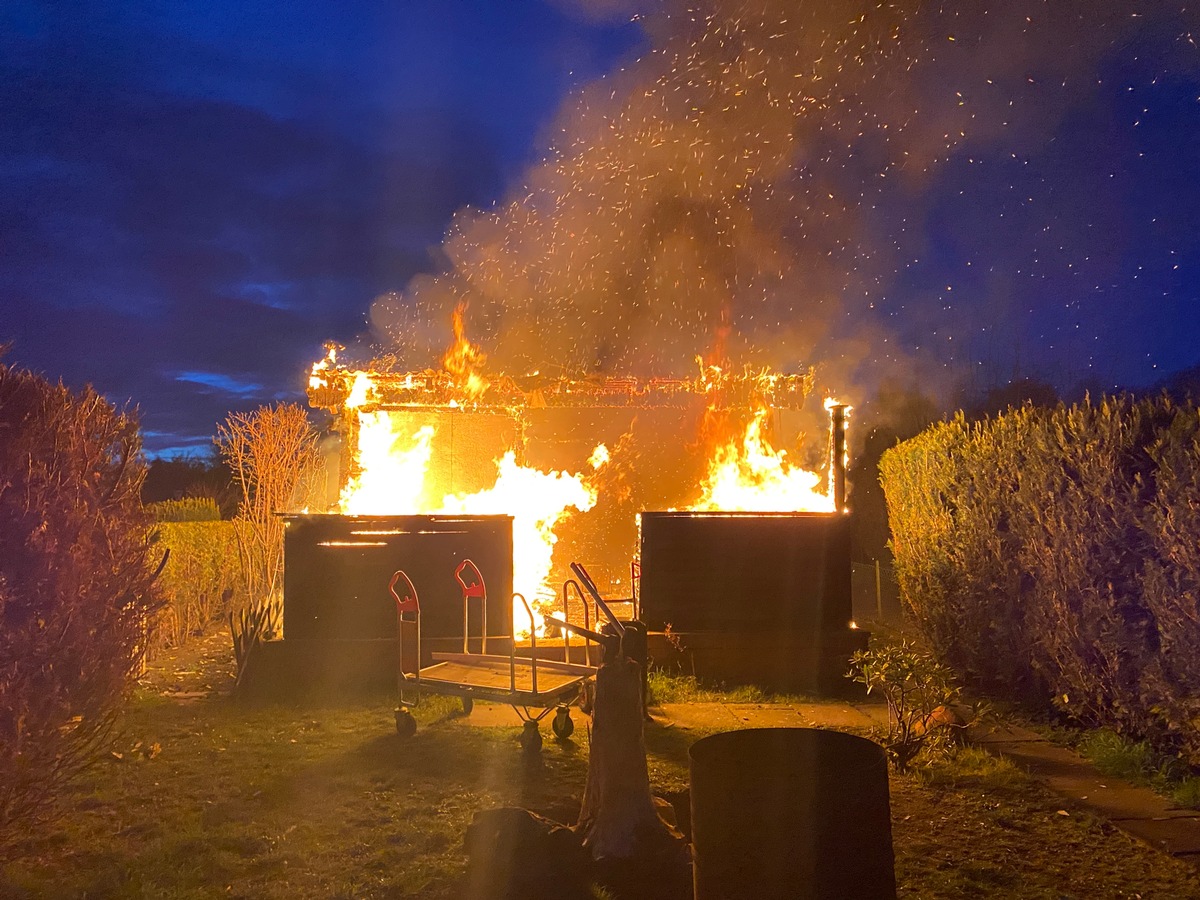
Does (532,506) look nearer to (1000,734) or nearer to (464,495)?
(464,495)

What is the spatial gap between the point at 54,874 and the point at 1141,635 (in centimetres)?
719

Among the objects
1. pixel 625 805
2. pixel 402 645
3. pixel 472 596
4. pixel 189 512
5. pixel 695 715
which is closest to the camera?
pixel 625 805

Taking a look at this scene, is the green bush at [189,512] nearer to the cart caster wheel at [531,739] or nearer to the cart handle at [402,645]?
the cart handle at [402,645]

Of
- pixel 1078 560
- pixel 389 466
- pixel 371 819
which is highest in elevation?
pixel 389 466

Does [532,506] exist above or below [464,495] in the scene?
below

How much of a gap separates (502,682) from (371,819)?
2.09 m

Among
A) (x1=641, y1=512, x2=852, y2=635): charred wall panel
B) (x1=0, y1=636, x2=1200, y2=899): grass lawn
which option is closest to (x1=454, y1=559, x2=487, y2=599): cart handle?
(x1=0, y1=636, x2=1200, y2=899): grass lawn

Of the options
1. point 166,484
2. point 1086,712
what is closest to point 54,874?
point 1086,712

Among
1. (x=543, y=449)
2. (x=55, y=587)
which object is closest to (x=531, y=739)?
(x=55, y=587)

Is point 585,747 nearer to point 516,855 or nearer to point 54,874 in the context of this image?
point 516,855

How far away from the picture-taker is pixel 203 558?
12102 millimetres

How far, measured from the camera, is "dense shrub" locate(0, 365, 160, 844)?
4230 mm

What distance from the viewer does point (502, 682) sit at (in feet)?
23.4

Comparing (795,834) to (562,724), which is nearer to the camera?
(795,834)
